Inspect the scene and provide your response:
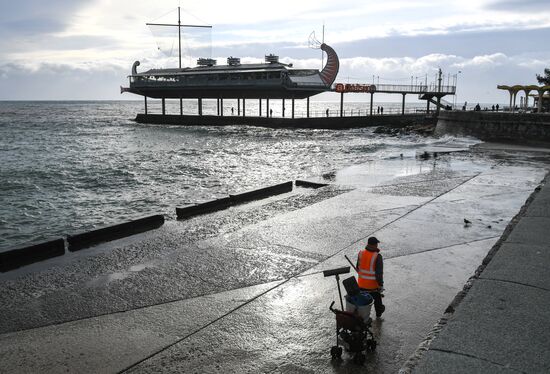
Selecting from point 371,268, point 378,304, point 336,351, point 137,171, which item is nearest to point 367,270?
point 371,268

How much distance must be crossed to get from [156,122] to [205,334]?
270ft

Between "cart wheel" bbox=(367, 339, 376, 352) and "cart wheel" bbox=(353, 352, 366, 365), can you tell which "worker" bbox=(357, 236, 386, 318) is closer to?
"cart wheel" bbox=(367, 339, 376, 352)

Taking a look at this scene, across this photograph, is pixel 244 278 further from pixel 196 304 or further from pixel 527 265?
pixel 527 265

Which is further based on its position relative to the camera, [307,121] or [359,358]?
[307,121]

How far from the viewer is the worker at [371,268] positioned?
7.22m

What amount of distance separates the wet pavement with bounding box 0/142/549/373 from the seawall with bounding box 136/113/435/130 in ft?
174

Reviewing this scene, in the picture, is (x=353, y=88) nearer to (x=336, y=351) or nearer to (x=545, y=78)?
(x=545, y=78)

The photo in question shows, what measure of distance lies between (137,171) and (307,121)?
41.5 m

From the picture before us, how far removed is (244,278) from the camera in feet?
33.8

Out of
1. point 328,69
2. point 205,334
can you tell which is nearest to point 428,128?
point 328,69

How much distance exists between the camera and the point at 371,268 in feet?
23.8

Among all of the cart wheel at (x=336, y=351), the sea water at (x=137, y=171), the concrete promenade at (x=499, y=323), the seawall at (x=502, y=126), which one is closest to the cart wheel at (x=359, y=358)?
the cart wheel at (x=336, y=351)

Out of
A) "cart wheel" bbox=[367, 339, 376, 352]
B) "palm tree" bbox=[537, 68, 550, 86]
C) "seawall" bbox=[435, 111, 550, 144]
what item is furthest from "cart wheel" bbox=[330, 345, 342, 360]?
"palm tree" bbox=[537, 68, 550, 86]

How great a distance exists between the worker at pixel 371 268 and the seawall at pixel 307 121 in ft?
208
